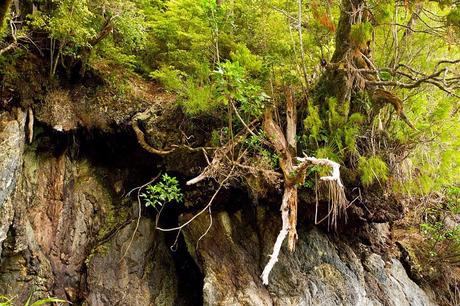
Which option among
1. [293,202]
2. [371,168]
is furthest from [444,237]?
[293,202]

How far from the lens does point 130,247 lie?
5629 millimetres

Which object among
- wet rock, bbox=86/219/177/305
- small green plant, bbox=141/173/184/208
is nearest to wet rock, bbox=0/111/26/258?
wet rock, bbox=86/219/177/305

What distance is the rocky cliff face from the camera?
4.97 m

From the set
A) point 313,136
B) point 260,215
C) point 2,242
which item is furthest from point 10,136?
point 313,136

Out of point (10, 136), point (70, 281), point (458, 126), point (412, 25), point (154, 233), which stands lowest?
point (70, 281)

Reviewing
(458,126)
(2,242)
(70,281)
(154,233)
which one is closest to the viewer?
(2,242)

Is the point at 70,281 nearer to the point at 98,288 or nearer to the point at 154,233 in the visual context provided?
the point at 98,288

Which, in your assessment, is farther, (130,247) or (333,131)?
(130,247)

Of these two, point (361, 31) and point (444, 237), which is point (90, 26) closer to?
point (361, 31)

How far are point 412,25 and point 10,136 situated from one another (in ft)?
18.4

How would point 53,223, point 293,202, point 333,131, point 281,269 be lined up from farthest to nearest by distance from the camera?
point 53,223, point 281,269, point 333,131, point 293,202

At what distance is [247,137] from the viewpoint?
16.4 feet

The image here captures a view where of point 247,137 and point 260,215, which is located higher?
point 247,137

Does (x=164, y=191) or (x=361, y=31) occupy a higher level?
(x=361, y=31)
